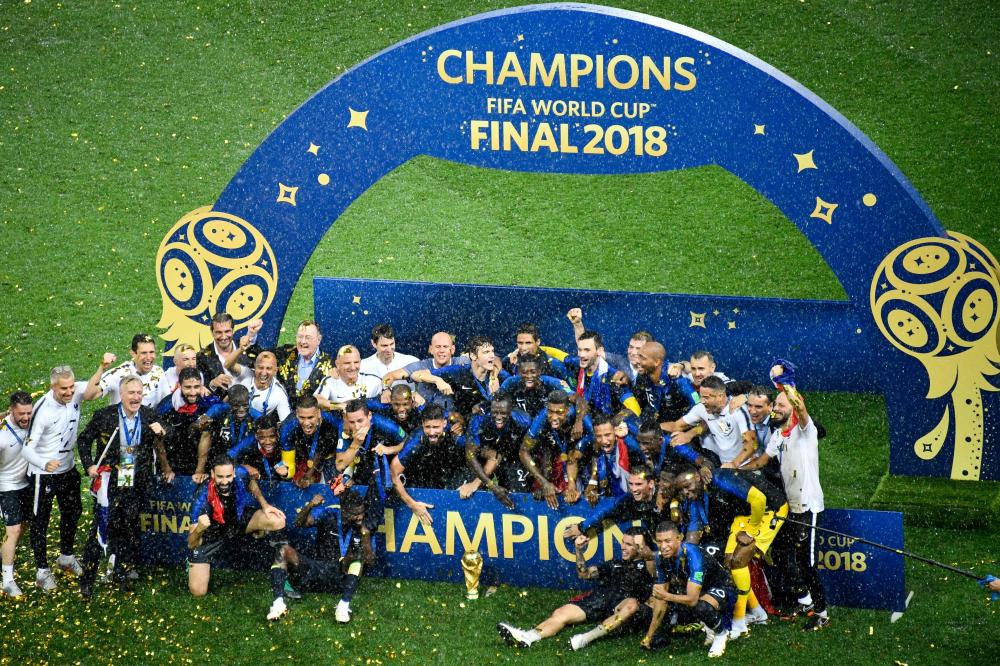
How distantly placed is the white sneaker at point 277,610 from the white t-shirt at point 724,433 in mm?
3338

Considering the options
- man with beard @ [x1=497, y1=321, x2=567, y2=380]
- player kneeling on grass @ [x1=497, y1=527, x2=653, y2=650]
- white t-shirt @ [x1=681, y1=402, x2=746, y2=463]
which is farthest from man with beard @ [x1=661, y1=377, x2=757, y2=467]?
man with beard @ [x1=497, y1=321, x2=567, y2=380]

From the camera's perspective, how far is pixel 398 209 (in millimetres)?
16812

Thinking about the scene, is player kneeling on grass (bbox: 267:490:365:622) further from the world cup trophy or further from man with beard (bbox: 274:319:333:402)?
man with beard (bbox: 274:319:333:402)

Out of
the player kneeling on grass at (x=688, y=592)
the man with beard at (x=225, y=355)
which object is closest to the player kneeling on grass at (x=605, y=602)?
the player kneeling on grass at (x=688, y=592)

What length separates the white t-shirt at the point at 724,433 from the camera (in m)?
11.3

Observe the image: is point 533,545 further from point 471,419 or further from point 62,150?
point 62,150

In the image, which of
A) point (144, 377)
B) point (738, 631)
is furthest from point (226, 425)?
point (738, 631)

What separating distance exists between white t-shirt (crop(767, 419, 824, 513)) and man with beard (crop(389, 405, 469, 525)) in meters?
2.45

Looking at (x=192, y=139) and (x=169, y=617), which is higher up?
(x=192, y=139)

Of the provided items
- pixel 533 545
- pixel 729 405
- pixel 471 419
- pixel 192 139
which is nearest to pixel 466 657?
pixel 533 545

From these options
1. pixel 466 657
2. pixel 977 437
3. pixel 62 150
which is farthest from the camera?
pixel 62 150

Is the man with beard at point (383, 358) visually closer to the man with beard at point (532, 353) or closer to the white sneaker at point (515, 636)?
the man with beard at point (532, 353)

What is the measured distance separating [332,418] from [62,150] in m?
7.58

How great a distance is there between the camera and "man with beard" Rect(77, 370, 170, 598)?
1141cm
